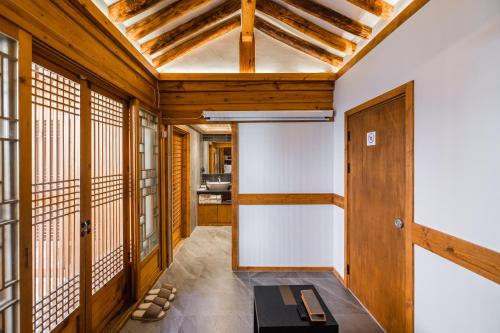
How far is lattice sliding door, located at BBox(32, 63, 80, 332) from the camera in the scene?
1564mm

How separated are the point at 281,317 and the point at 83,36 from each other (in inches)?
91.7

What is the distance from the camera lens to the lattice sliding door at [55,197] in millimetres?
1564

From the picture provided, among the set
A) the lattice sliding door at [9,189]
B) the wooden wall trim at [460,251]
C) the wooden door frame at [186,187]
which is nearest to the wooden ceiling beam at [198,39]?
the wooden door frame at [186,187]

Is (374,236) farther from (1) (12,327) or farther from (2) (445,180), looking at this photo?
(1) (12,327)

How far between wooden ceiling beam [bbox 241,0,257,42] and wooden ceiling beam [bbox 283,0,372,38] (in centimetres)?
35

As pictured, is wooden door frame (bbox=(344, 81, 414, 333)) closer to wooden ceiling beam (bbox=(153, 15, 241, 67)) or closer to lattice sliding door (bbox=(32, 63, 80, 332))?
wooden ceiling beam (bbox=(153, 15, 241, 67))

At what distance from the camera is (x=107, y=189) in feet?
7.84


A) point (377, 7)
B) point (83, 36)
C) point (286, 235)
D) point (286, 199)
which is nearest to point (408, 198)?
point (377, 7)

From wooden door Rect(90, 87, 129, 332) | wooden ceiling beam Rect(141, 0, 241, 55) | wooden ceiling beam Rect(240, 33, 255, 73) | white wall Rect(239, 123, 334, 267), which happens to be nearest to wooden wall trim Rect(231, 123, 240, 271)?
white wall Rect(239, 123, 334, 267)

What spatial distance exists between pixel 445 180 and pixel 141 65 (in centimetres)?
289

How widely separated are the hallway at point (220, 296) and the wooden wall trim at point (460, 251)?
1081 millimetres

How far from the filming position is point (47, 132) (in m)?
1.64

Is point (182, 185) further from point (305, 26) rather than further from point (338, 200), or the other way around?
point (305, 26)

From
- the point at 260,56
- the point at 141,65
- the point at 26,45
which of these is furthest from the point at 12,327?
the point at 260,56
